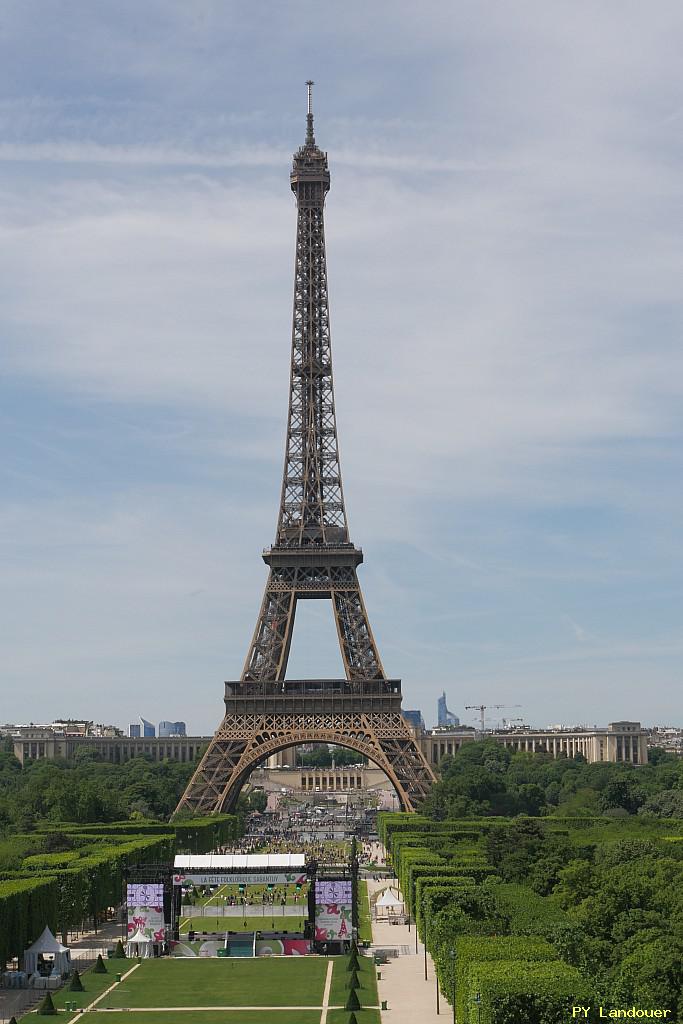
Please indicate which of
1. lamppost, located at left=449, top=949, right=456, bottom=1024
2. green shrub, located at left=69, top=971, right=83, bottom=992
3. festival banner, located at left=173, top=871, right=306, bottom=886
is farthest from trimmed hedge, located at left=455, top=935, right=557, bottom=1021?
festival banner, located at left=173, top=871, right=306, bottom=886

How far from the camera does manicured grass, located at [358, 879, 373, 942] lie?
84525mm

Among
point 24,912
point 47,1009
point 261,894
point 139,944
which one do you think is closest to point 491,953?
point 47,1009

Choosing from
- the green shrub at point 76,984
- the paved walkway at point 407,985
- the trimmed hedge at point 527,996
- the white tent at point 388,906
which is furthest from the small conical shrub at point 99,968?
the trimmed hedge at point 527,996

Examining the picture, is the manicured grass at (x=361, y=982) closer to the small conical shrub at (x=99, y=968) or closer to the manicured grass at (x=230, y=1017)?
the manicured grass at (x=230, y=1017)

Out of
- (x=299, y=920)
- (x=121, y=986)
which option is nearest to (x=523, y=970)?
(x=121, y=986)

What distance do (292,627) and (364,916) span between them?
4107 centimetres

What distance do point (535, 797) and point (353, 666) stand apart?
44639mm

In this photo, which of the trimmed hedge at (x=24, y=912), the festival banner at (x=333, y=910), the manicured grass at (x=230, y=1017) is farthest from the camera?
the festival banner at (x=333, y=910)

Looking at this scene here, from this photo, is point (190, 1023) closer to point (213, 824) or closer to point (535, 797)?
point (213, 824)

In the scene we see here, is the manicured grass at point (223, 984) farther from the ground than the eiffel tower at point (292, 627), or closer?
closer

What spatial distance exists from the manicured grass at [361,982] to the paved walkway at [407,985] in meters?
0.46

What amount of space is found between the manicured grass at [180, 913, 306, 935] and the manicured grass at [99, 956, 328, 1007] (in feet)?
12.4

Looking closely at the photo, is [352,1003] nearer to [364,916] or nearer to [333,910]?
[333,910]

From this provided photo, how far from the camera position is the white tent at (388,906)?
8900 cm
